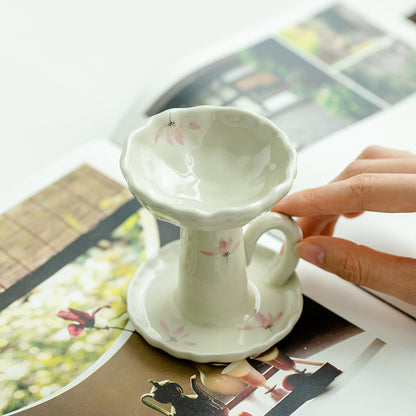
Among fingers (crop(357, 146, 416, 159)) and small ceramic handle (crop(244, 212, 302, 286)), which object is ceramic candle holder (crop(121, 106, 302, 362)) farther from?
fingers (crop(357, 146, 416, 159))

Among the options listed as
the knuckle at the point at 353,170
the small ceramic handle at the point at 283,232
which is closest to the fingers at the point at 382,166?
the knuckle at the point at 353,170

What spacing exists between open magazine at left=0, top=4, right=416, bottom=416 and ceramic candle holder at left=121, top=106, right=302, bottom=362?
18mm

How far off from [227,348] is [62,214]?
0.92 feet

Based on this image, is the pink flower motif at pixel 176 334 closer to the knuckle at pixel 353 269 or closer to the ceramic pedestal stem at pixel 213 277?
the ceramic pedestal stem at pixel 213 277

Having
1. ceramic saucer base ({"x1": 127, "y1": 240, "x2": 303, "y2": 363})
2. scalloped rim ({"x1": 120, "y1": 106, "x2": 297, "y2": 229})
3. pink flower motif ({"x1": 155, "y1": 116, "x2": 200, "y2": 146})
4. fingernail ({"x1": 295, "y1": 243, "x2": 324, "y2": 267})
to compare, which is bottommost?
ceramic saucer base ({"x1": 127, "y1": 240, "x2": 303, "y2": 363})

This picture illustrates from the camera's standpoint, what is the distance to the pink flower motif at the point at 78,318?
2.06ft

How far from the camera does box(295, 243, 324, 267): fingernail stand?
61cm

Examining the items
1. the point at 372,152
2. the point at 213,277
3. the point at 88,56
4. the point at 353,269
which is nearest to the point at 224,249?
the point at 213,277

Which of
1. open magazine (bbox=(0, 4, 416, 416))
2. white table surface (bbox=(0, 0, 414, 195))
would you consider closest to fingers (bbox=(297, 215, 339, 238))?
open magazine (bbox=(0, 4, 416, 416))

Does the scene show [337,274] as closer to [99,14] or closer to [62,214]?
[62,214]

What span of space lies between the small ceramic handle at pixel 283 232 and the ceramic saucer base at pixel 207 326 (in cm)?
2

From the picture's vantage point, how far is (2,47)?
1062 mm

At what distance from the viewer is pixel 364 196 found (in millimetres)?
588

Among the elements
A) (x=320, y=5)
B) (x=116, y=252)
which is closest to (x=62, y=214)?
(x=116, y=252)
